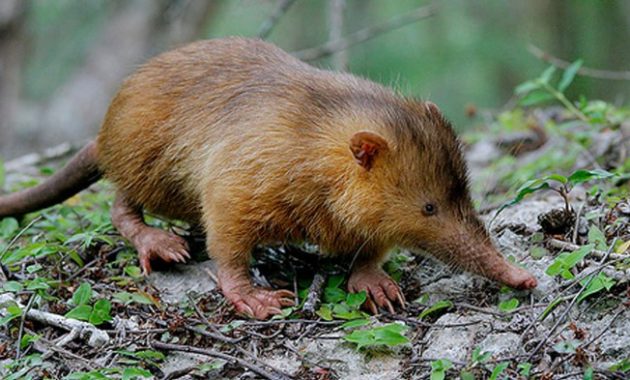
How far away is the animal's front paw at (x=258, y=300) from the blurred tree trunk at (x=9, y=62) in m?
6.30

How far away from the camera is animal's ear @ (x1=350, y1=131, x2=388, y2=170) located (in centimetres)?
406

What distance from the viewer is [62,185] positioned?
5.36 metres

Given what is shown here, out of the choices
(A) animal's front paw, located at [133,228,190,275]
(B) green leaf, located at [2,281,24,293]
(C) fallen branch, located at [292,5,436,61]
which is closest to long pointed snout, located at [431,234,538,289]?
(A) animal's front paw, located at [133,228,190,275]

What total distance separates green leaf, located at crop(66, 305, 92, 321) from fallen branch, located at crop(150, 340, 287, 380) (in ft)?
1.19

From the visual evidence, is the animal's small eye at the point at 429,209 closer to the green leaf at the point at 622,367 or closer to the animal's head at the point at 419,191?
the animal's head at the point at 419,191

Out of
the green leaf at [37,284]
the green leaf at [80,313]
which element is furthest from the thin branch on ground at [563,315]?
the green leaf at [37,284]

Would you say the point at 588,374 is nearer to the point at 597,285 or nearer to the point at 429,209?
the point at 597,285

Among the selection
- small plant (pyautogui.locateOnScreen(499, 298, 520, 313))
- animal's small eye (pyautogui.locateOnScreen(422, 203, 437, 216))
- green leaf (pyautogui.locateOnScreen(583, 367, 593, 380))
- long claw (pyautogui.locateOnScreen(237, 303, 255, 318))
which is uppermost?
animal's small eye (pyautogui.locateOnScreen(422, 203, 437, 216))

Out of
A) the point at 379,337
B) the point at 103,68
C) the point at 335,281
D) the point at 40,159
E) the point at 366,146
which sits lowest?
the point at 103,68

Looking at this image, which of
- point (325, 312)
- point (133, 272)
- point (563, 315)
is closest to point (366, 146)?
point (325, 312)

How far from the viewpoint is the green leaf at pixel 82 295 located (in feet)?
13.5

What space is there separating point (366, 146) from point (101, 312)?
4.71ft

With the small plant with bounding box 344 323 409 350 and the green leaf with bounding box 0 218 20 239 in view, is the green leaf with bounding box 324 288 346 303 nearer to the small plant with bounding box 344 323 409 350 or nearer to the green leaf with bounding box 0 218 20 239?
the small plant with bounding box 344 323 409 350

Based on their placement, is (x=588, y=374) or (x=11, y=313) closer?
(x=588, y=374)
